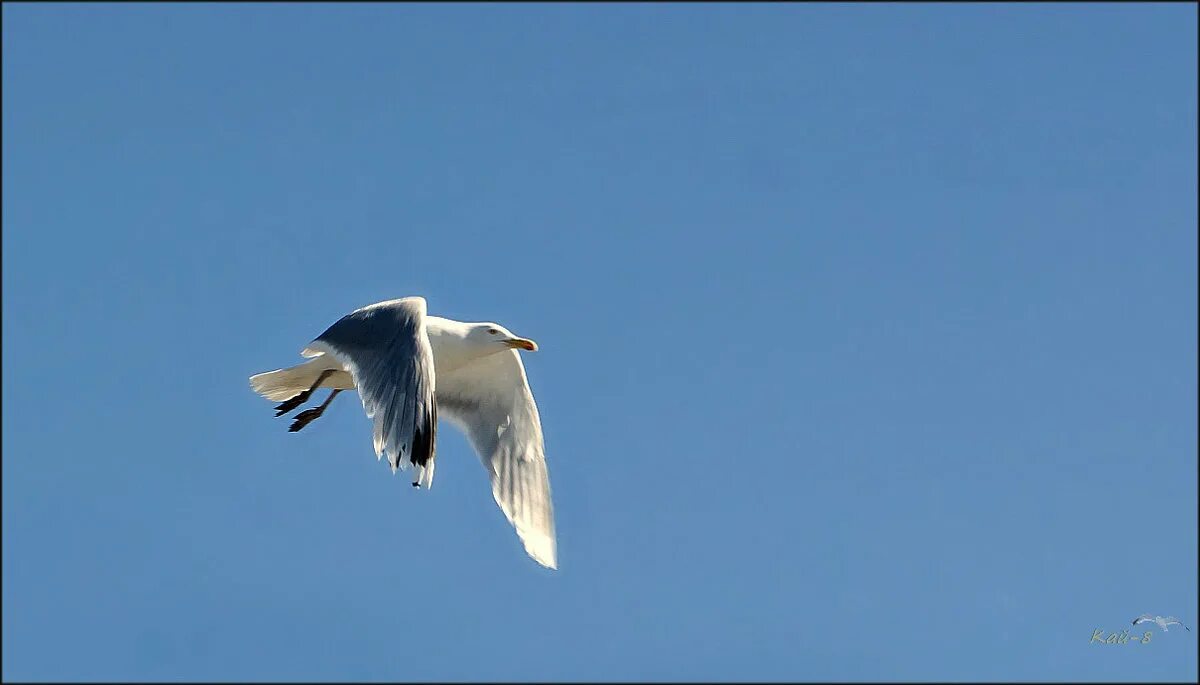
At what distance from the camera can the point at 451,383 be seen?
12117 mm

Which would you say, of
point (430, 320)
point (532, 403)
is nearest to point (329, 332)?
point (430, 320)

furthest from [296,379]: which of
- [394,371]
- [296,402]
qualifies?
[394,371]

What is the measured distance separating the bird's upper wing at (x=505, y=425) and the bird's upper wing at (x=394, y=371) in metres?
1.35

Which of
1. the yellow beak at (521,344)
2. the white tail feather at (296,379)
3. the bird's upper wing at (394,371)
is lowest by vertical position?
the bird's upper wing at (394,371)

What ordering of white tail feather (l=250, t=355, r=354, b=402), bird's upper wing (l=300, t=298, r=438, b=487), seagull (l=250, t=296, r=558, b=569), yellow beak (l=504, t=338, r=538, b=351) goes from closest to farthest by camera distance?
1. bird's upper wing (l=300, t=298, r=438, b=487)
2. seagull (l=250, t=296, r=558, b=569)
3. white tail feather (l=250, t=355, r=354, b=402)
4. yellow beak (l=504, t=338, r=538, b=351)

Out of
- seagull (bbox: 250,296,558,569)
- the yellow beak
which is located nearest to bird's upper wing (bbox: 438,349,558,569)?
seagull (bbox: 250,296,558,569)

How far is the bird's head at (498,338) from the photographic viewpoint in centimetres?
1157

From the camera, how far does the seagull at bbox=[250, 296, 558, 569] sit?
9930 millimetres

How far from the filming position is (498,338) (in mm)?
11609

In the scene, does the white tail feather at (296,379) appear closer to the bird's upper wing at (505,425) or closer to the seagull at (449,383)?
the seagull at (449,383)

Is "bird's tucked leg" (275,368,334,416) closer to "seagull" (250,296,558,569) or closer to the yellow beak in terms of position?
"seagull" (250,296,558,569)

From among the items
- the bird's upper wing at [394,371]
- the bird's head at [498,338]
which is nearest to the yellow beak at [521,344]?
the bird's head at [498,338]

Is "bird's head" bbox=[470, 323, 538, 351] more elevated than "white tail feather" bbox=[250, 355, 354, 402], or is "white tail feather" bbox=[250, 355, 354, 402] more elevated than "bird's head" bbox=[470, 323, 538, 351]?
"bird's head" bbox=[470, 323, 538, 351]

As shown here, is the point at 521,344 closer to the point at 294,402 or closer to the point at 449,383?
the point at 449,383
